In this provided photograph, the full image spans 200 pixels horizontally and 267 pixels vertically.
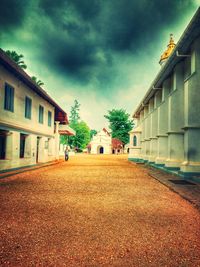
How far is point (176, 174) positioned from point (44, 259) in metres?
9.53

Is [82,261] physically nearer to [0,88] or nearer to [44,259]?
[44,259]

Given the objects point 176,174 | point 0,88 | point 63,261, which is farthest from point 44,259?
point 0,88

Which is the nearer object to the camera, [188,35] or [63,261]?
[63,261]

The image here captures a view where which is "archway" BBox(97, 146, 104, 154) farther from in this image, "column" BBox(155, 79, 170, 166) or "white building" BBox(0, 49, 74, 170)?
"column" BBox(155, 79, 170, 166)

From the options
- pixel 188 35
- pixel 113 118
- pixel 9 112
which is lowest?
pixel 9 112

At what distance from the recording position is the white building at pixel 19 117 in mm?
10641

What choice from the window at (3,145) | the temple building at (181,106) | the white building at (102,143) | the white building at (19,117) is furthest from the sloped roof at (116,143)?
the window at (3,145)

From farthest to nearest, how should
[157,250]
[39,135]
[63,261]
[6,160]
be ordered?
[39,135]
[6,160]
[157,250]
[63,261]

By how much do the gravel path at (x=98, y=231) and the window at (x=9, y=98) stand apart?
7.30 meters

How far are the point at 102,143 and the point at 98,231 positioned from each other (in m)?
56.2

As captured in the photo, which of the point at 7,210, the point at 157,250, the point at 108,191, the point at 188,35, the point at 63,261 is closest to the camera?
the point at 63,261

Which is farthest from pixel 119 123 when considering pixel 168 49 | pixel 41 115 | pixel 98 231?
pixel 98 231

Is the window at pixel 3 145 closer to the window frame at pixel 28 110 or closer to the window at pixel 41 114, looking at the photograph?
the window frame at pixel 28 110

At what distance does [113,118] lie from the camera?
6191 centimetres
